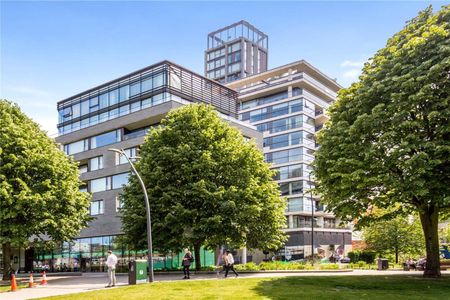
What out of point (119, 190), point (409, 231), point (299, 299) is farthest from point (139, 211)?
point (409, 231)

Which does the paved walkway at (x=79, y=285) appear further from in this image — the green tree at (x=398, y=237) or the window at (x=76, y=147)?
the window at (x=76, y=147)

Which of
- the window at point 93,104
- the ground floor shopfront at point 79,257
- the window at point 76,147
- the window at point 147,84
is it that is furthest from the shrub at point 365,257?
the window at point 93,104

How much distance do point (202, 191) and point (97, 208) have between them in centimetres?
2275

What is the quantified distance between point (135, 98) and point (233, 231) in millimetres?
22237

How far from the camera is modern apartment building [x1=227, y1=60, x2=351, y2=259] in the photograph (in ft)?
247

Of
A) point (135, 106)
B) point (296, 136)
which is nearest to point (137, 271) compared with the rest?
point (135, 106)

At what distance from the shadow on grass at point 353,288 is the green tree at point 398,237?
92.9 feet

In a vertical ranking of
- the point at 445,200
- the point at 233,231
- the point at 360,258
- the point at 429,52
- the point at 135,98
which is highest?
the point at 135,98

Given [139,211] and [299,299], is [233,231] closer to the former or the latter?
[139,211]

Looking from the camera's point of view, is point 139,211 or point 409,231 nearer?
point 139,211

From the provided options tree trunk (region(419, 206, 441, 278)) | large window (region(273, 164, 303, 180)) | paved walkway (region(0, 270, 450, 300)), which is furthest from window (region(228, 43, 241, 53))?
tree trunk (region(419, 206, 441, 278))

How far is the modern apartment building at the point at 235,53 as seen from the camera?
134 meters

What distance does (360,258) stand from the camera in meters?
48.0

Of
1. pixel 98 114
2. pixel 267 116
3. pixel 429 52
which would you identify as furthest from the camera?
pixel 267 116
